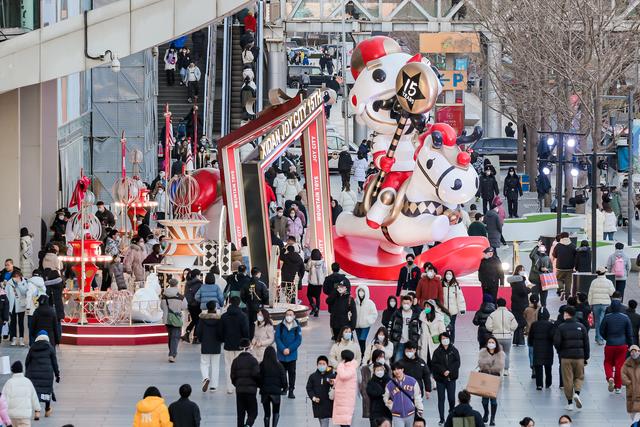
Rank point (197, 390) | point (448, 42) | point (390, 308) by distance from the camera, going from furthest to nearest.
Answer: point (448, 42), point (390, 308), point (197, 390)

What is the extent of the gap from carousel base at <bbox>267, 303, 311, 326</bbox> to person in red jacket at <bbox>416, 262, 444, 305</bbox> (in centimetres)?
259

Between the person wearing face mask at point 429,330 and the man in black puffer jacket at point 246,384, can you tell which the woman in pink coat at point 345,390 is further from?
the person wearing face mask at point 429,330

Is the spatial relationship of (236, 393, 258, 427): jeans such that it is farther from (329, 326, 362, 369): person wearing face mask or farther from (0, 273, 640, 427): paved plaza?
(329, 326, 362, 369): person wearing face mask

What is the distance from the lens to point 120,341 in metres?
28.3

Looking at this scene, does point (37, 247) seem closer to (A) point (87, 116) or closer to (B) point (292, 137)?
(B) point (292, 137)

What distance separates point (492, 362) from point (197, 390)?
409 centimetres

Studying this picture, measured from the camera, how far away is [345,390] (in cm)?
2177

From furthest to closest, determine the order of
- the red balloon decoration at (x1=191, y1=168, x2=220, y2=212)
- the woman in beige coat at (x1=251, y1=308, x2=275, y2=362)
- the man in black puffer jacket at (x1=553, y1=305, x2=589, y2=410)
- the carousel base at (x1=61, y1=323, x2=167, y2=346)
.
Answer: the red balloon decoration at (x1=191, y1=168, x2=220, y2=212)
the carousel base at (x1=61, y1=323, x2=167, y2=346)
the man in black puffer jacket at (x1=553, y1=305, x2=589, y2=410)
the woman in beige coat at (x1=251, y1=308, x2=275, y2=362)

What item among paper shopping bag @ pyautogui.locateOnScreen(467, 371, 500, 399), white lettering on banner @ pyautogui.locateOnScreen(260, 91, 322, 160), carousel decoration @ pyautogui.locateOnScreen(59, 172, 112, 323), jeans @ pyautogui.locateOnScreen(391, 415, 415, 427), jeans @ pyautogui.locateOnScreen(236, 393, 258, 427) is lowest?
jeans @ pyautogui.locateOnScreen(391, 415, 415, 427)

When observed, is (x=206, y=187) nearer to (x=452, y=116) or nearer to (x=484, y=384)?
(x=484, y=384)

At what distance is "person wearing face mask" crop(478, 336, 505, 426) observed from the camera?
23.1 metres

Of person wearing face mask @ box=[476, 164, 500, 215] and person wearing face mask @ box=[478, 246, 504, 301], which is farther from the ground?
person wearing face mask @ box=[476, 164, 500, 215]

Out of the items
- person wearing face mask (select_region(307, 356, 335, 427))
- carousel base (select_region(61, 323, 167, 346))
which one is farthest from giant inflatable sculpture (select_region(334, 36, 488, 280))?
person wearing face mask (select_region(307, 356, 335, 427))

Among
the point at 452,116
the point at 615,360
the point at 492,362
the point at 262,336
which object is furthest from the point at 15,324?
the point at 452,116
